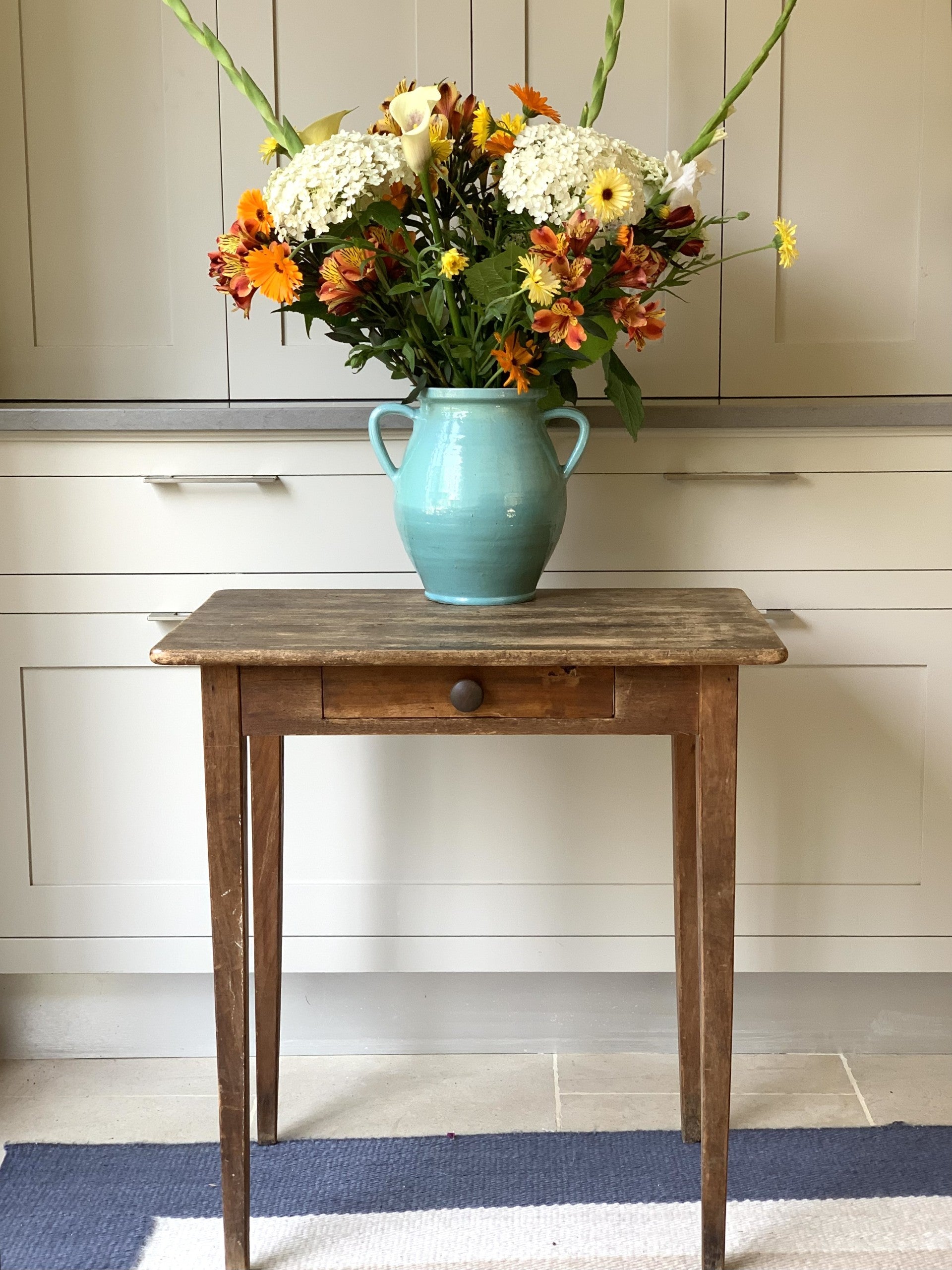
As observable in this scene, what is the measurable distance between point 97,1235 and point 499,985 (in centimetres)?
70

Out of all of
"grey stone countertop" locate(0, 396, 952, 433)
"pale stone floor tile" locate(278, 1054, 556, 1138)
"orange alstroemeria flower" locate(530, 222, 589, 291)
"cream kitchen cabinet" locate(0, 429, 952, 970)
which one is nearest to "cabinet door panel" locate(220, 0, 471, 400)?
"grey stone countertop" locate(0, 396, 952, 433)

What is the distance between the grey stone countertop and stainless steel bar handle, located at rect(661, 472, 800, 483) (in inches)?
2.6

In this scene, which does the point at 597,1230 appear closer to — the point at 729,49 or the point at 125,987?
the point at 125,987

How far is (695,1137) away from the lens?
5.58 feet

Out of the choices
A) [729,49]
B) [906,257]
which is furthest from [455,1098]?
[729,49]

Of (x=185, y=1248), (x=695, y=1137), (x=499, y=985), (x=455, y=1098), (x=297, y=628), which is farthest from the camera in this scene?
(x=499, y=985)

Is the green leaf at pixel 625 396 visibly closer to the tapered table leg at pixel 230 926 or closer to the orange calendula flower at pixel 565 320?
the orange calendula flower at pixel 565 320

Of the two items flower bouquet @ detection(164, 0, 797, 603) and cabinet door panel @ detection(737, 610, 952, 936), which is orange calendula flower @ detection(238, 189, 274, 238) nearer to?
flower bouquet @ detection(164, 0, 797, 603)

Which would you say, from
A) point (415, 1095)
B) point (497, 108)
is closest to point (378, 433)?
point (497, 108)

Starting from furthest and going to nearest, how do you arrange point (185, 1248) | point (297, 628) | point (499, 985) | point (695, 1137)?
1. point (499, 985)
2. point (695, 1137)
3. point (185, 1248)
4. point (297, 628)

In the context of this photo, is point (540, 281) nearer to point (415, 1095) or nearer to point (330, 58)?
point (330, 58)

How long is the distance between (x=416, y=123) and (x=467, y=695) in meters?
0.62

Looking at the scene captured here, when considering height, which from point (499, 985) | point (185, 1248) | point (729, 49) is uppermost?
point (729, 49)

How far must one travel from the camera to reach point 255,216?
1329 millimetres
